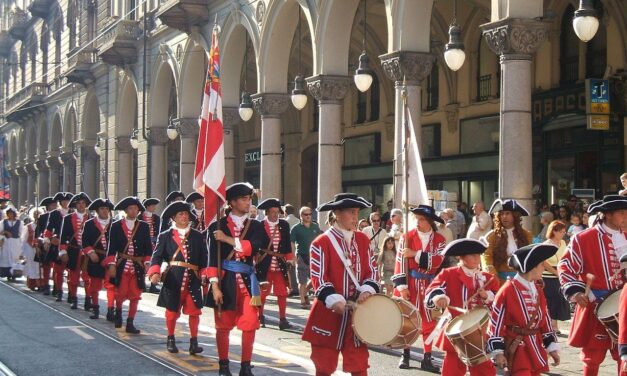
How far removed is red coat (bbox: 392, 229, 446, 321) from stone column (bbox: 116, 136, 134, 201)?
2847 cm

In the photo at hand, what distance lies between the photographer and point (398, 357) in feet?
37.2

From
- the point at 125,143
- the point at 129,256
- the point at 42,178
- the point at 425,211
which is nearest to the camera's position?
the point at 425,211

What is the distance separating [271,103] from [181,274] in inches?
522

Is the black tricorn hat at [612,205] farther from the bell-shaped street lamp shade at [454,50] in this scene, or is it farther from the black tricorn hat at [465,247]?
the bell-shaped street lamp shade at [454,50]

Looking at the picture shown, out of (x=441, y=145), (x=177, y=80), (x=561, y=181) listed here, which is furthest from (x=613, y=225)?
(x=177, y=80)

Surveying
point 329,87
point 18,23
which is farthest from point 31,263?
point 18,23

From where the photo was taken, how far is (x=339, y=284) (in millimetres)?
7770

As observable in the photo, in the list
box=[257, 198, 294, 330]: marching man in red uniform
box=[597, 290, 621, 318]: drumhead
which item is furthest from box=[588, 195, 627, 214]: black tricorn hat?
box=[257, 198, 294, 330]: marching man in red uniform

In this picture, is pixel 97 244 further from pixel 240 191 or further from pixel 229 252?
pixel 240 191

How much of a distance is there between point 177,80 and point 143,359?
2038cm

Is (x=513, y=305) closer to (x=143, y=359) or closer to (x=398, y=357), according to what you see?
(x=398, y=357)

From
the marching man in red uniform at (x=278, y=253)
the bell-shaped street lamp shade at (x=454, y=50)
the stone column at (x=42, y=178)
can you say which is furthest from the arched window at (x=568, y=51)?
the stone column at (x=42, y=178)

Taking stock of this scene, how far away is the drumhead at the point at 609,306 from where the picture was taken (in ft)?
25.6

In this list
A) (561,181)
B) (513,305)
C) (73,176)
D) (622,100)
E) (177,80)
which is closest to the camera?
(513,305)
